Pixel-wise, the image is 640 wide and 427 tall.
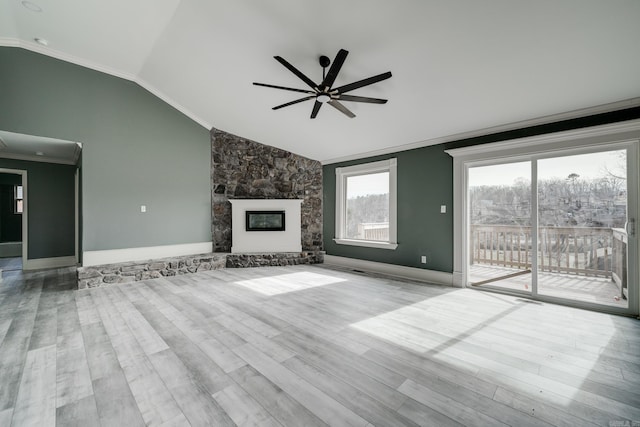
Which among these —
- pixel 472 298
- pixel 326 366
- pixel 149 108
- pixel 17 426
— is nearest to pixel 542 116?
pixel 472 298

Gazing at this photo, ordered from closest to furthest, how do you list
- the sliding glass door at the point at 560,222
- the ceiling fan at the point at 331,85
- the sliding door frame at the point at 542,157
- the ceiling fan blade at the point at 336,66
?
the ceiling fan blade at the point at 336,66 < the ceiling fan at the point at 331,85 < the sliding door frame at the point at 542,157 < the sliding glass door at the point at 560,222

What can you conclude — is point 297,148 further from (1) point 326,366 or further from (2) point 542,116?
(1) point 326,366

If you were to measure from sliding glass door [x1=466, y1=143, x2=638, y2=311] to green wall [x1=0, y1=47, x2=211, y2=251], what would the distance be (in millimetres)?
5515

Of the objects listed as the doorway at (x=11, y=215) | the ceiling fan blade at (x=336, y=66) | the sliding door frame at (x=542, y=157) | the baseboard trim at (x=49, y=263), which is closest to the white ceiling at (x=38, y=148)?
the baseboard trim at (x=49, y=263)

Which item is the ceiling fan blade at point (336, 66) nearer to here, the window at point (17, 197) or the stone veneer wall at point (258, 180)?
the stone veneer wall at point (258, 180)

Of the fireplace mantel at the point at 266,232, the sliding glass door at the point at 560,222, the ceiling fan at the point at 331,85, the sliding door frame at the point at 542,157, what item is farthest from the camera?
the fireplace mantel at the point at 266,232

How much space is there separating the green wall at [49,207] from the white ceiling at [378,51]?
282 cm

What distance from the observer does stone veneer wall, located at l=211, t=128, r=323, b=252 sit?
20.5ft

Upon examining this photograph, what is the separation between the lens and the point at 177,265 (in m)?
5.22

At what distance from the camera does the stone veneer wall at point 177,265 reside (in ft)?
14.7

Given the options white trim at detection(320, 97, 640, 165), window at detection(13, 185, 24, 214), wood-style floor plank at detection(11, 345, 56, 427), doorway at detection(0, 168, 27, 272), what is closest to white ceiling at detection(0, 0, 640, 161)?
white trim at detection(320, 97, 640, 165)

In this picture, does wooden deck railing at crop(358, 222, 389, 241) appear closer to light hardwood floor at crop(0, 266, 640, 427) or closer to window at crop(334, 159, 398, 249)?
window at crop(334, 159, 398, 249)

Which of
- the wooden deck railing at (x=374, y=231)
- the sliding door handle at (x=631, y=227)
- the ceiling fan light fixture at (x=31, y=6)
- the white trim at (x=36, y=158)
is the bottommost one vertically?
the wooden deck railing at (x=374, y=231)

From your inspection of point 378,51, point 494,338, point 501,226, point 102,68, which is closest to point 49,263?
point 102,68
